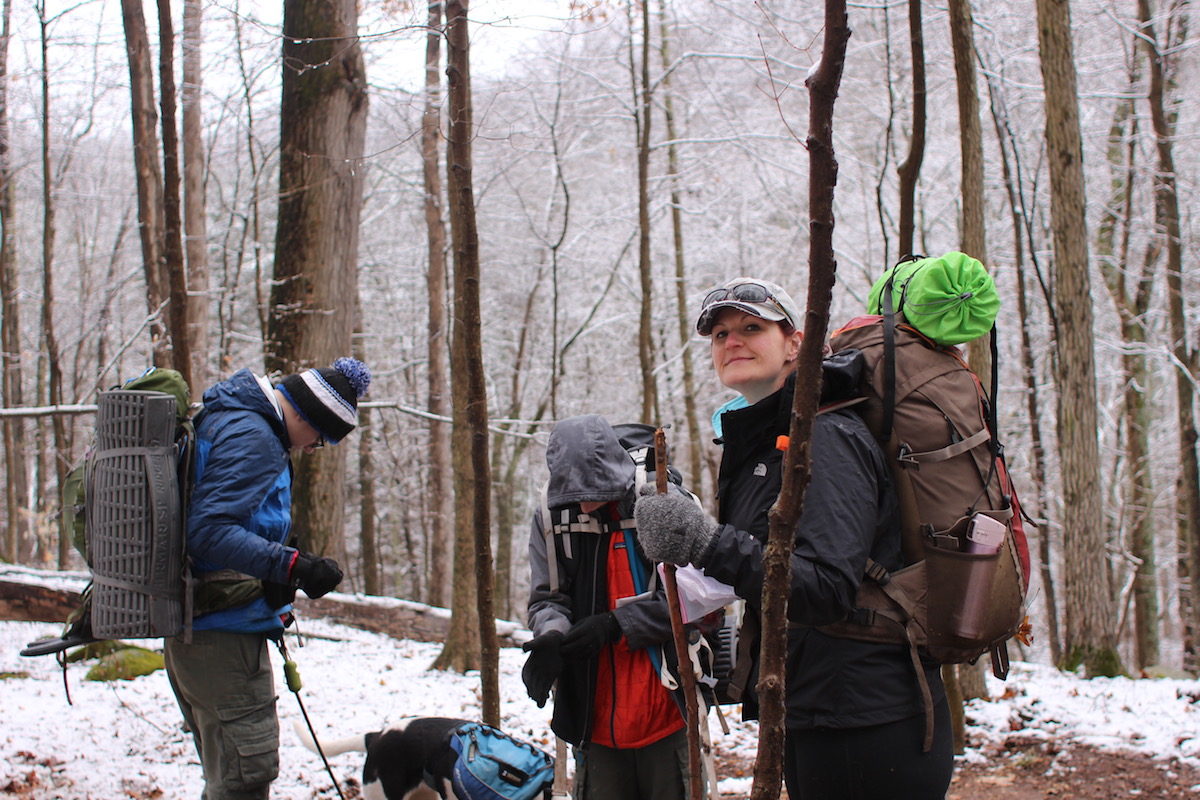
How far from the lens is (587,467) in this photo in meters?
2.74

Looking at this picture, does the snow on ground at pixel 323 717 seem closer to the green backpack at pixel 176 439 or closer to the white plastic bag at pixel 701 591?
the green backpack at pixel 176 439

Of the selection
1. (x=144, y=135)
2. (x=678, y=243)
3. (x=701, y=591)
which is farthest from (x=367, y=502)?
(x=701, y=591)

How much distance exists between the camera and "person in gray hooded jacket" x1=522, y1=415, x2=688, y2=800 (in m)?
2.65

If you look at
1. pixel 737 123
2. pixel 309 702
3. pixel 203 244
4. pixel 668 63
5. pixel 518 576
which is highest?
pixel 668 63

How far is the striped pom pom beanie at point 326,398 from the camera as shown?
9.89ft

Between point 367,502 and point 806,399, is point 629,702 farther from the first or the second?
point 367,502

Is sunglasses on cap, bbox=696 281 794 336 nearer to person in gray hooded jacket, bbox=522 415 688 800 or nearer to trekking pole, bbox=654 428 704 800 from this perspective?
trekking pole, bbox=654 428 704 800

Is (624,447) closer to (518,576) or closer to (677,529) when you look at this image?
(677,529)

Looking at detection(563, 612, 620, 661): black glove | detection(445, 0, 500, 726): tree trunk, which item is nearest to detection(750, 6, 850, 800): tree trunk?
detection(563, 612, 620, 661): black glove

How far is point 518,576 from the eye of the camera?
27.5m

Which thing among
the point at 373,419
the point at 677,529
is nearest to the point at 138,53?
the point at 677,529

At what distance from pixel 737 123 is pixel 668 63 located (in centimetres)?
141

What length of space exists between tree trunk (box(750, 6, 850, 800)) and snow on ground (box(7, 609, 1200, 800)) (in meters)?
3.47

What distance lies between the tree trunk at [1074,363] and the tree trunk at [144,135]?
6093 millimetres
